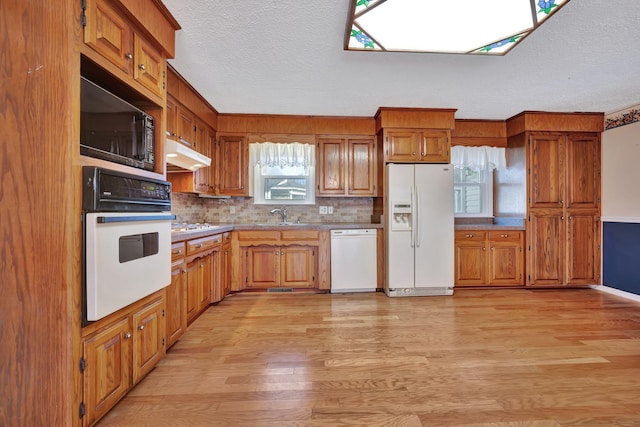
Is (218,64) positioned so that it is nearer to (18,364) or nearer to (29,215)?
(29,215)

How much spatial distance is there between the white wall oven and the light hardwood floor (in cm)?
63

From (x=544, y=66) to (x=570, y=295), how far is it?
2757mm

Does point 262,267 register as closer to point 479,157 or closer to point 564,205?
point 479,157

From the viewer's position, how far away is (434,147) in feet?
11.7

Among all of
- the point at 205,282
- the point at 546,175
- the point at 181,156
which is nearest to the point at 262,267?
the point at 205,282

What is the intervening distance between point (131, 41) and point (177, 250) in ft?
4.49

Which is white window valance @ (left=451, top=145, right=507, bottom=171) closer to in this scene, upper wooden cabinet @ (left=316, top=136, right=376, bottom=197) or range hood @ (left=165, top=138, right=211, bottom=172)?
upper wooden cabinet @ (left=316, top=136, right=376, bottom=197)

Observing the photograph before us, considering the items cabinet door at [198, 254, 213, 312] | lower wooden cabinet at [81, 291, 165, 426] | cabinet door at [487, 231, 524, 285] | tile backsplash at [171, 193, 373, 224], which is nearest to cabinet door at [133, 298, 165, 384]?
lower wooden cabinet at [81, 291, 165, 426]

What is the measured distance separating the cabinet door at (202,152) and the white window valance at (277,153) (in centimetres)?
61

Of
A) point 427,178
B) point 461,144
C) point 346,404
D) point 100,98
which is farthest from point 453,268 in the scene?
point 100,98

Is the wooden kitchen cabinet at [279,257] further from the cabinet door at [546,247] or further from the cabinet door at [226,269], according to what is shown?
the cabinet door at [546,247]

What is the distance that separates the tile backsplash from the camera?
4.04 metres

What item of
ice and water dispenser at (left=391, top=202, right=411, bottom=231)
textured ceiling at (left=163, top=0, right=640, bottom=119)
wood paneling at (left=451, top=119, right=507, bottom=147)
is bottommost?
ice and water dispenser at (left=391, top=202, right=411, bottom=231)

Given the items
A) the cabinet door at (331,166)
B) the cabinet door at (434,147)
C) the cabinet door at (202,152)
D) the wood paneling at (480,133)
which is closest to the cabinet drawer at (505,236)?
the cabinet door at (434,147)
